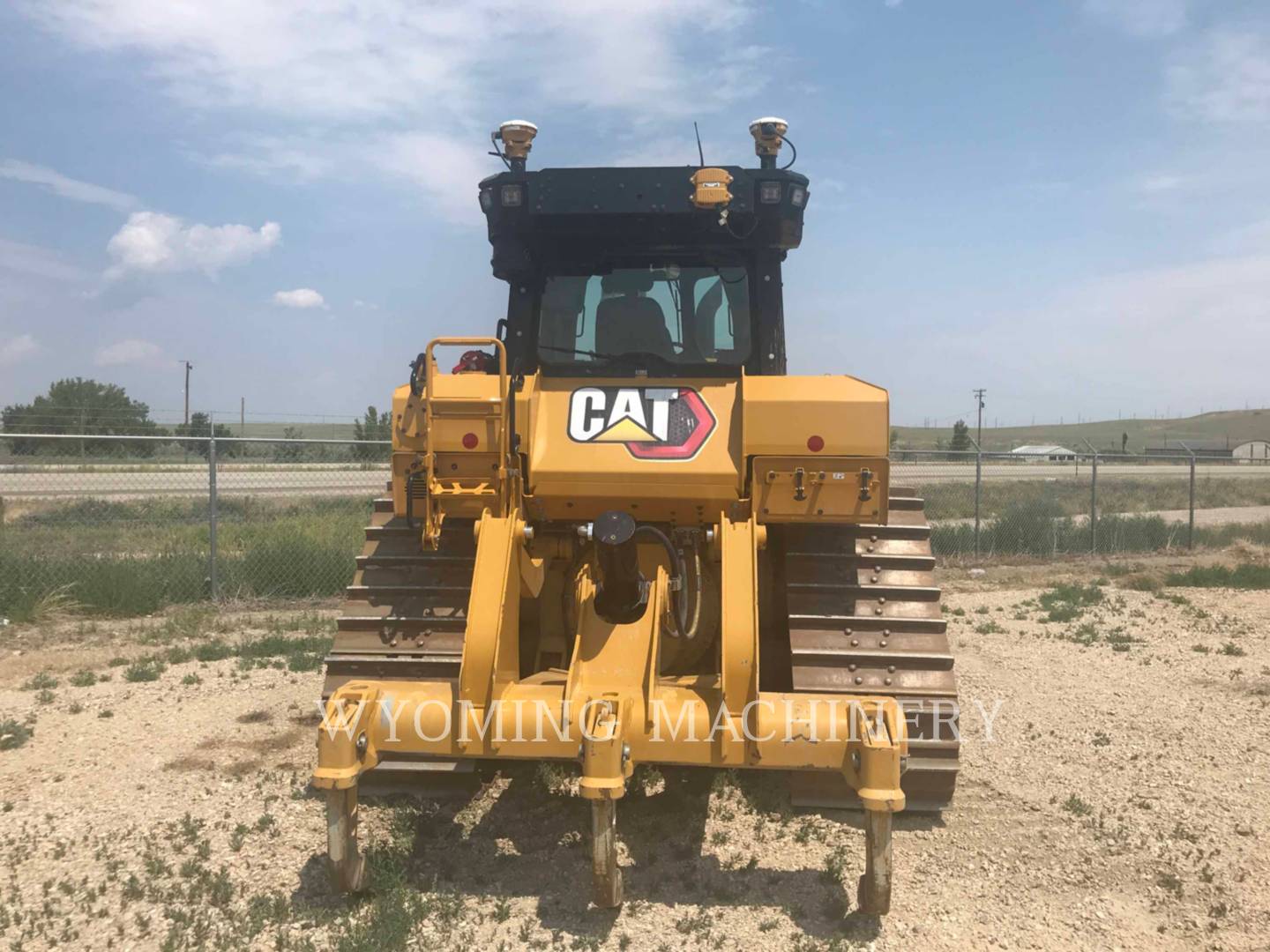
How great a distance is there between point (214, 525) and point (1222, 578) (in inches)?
452

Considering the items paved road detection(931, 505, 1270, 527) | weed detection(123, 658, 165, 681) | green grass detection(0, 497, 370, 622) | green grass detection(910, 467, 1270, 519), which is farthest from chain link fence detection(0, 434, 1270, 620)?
paved road detection(931, 505, 1270, 527)

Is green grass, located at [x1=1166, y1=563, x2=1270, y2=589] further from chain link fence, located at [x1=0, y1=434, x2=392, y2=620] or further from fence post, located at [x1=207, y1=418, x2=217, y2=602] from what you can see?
fence post, located at [x1=207, y1=418, x2=217, y2=602]

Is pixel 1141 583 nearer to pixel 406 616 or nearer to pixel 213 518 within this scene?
pixel 406 616

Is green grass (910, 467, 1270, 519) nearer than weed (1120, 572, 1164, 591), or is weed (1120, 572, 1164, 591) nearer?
weed (1120, 572, 1164, 591)

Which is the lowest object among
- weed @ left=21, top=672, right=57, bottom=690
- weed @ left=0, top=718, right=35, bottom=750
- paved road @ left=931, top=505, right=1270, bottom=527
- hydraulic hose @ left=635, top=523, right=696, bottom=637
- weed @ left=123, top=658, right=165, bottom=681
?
weed @ left=0, top=718, right=35, bottom=750

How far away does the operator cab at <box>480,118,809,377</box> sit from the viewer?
535 cm

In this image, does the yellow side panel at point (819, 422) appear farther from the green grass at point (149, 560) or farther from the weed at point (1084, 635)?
the green grass at point (149, 560)

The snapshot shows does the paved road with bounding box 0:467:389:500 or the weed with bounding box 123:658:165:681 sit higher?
the paved road with bounding box 0:467:389:500

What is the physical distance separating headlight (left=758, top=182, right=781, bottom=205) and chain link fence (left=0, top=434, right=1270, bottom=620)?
6.49 m

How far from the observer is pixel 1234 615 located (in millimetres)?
10320

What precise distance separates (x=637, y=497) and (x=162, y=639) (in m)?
5.94

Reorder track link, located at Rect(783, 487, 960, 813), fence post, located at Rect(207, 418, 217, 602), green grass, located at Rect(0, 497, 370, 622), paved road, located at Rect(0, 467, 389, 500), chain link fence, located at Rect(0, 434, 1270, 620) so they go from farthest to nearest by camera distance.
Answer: paved road, located at Rect(0, 467, 389, 500) < fence post, located at Rect(207, 418, 217, 602) < chain link fence, located at Rect(0, 434, 1270, 620) < green grass, located at Rect(0, 497, 370, 622) < track link, located at Rect(783, 487, 960, 813)

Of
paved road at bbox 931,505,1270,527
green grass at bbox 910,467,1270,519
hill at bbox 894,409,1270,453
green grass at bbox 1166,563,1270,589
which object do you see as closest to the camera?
green grass at bbox 1166,563,1270,589

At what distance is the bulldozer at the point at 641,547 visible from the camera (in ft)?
12.9
